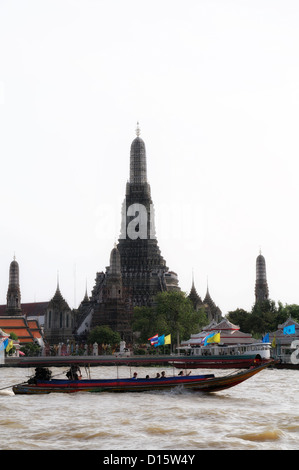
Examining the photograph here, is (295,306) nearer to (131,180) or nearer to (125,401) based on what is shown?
(131,180)

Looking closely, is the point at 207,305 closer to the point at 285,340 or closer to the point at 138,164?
the point at 138,164

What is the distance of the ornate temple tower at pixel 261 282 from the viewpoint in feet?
393

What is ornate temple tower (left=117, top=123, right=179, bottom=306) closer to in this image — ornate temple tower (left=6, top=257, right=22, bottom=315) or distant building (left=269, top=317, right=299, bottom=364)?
ornate temple tower (left=6, top=257, right=22, bottom=315)

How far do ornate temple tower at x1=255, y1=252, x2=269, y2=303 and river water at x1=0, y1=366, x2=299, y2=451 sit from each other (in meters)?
79.1

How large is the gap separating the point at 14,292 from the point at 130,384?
88.7m

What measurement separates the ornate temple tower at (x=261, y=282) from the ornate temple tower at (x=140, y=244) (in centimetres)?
1285

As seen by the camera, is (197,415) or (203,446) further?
(197,415)

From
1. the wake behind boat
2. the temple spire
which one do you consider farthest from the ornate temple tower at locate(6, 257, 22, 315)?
the wake behind boat

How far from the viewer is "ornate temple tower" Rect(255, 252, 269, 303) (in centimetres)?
11981

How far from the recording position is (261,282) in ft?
397

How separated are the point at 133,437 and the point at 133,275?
93208 mm

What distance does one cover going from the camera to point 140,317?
320 ft

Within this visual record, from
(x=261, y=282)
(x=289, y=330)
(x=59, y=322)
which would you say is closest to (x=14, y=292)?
(x=59, y=322)

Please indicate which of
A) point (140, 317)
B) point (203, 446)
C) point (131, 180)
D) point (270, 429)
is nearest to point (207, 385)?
point (270, 429)
